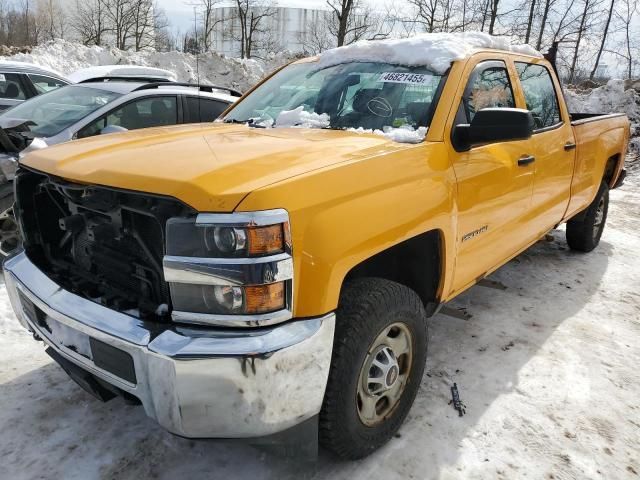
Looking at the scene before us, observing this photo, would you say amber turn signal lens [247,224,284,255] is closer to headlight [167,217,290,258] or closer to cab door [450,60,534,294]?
headlight [167,217,290,258]

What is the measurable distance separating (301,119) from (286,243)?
1.44m

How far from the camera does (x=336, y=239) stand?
1833 mm

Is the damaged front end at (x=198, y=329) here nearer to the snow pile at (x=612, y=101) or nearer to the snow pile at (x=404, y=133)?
the snow pile at (x=404, y=133)

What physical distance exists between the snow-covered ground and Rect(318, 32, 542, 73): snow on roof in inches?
70.1

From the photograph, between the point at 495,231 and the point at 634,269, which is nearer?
the point at 495,231

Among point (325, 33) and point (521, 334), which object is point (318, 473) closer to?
point (521, 334)

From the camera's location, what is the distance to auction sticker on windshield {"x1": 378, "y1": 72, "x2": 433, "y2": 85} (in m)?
2.79

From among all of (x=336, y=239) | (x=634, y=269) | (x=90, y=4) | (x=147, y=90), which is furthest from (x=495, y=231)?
(x=90, y=4)

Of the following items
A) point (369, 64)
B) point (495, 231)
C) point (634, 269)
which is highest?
point (369, 64)

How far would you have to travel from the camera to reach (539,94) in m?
3.72

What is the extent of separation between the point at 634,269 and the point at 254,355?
15.3ft

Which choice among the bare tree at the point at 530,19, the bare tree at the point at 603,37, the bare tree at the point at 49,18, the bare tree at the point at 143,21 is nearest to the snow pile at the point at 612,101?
the bare tree at the point at 530,19

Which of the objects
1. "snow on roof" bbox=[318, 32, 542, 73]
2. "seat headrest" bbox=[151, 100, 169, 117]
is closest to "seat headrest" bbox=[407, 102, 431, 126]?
"snow on roof" bbox=[318, 32, 542, 73]

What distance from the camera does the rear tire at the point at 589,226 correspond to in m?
5.06
